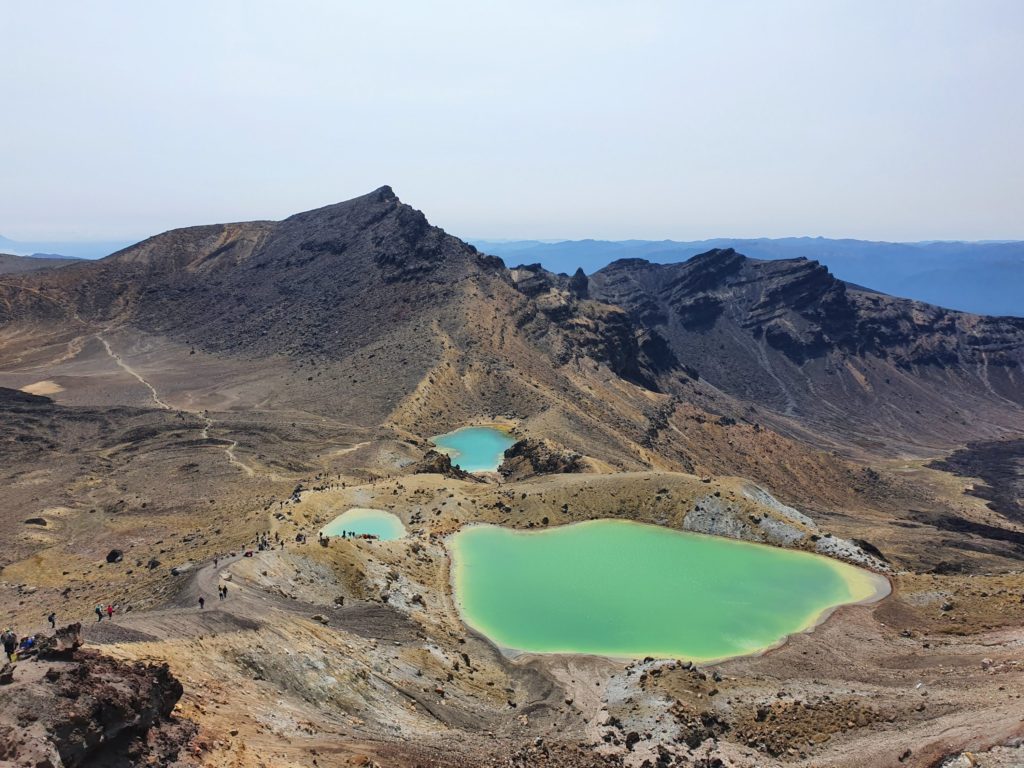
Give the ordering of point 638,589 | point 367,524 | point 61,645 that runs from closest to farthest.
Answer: point 61,645, point 638,589, point 367,524

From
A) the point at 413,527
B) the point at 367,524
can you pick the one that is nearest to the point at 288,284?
the point at 367,524

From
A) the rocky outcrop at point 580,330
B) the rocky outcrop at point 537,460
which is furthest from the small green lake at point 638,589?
the rocky outcrop at point 580,330

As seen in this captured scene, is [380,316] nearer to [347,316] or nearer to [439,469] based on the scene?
[347,316]

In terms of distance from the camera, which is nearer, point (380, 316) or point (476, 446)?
point (476, 446)

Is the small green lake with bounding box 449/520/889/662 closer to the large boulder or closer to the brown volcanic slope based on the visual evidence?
the large boulder

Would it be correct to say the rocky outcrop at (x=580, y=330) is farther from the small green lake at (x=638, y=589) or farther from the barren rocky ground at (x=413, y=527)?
the small green lake at (x=638, y=589)

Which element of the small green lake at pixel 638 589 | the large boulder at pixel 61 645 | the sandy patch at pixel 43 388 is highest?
the large boulder at pixel 61 645
